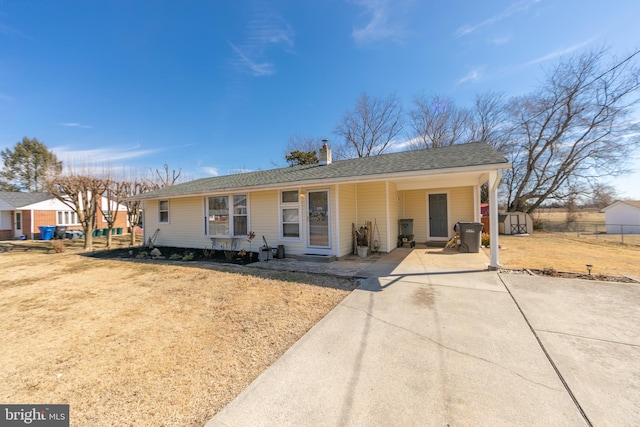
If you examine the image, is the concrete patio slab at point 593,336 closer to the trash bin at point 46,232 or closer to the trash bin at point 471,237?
the trash bin at point 471,237

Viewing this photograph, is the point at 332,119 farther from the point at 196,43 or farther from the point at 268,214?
the point at 268,214

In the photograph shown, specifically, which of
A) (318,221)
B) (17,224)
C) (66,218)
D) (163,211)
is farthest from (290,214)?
(17,224)

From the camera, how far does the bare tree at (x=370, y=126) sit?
23172 mm

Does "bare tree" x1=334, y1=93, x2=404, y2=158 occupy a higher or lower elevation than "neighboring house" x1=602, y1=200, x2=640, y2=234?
higher

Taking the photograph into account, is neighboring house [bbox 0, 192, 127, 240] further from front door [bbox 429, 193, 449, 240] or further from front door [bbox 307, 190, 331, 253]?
front door [bbox 429, 193, 449, 240]

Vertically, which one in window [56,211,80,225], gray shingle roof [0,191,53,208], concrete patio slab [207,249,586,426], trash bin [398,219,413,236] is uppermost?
gray shingle roof [0,191,53,208]

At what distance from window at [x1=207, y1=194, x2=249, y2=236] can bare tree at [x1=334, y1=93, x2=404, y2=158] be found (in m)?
17.1

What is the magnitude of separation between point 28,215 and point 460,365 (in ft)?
96.3

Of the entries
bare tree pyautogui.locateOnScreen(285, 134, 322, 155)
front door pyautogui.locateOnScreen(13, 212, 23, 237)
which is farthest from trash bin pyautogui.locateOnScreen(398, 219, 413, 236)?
front door pyautogui.locateOnScreen(13, 212, 23, 237)

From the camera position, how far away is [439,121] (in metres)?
22.9

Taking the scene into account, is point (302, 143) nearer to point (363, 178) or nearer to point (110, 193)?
point (110, 193)

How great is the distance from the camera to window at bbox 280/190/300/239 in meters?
8.35

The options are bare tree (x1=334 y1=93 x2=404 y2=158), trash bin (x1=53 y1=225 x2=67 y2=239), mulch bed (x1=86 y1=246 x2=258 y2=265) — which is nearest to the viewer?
mulch bed (x1=86 y1=246 x2=258 y2=265)

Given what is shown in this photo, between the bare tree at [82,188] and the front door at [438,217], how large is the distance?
16.4m
